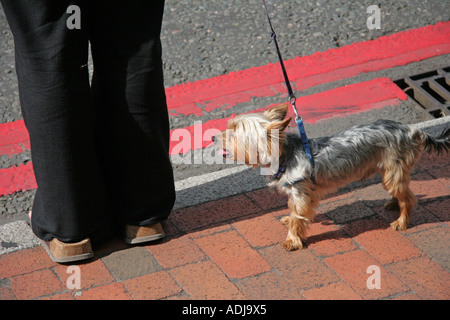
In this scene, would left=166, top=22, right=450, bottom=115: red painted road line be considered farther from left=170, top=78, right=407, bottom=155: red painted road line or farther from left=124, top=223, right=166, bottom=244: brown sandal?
left=124, top=223, right=166, bottom=244: brown sandal

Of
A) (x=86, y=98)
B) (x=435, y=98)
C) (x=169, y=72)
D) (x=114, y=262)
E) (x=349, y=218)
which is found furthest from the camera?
(x=169, y=72)

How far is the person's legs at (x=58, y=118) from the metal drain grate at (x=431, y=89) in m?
2.98

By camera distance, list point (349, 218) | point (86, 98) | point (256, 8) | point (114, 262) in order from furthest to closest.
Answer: point (256, 8) → point (349, 218) → point (114, 262) → point (86, 98)

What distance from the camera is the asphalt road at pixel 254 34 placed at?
18.3 feet

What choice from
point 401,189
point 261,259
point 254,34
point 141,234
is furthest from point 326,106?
point 141,234

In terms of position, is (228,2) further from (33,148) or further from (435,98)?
(33,148)

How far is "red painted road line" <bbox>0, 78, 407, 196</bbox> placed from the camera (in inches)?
198

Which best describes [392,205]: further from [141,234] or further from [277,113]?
[141,234]

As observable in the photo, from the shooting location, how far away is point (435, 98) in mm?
Answer: 5496

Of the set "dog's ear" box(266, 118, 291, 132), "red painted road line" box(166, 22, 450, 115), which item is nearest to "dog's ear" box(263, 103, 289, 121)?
"dog's ear" box(266, 118, 291, 132)

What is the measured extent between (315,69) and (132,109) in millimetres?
2865

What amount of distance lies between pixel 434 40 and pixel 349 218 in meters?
2.96

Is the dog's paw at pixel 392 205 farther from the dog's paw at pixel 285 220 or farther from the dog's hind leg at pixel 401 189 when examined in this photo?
the dog's paw at pixel 285 220

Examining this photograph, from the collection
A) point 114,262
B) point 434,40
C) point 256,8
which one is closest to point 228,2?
point 256,8
